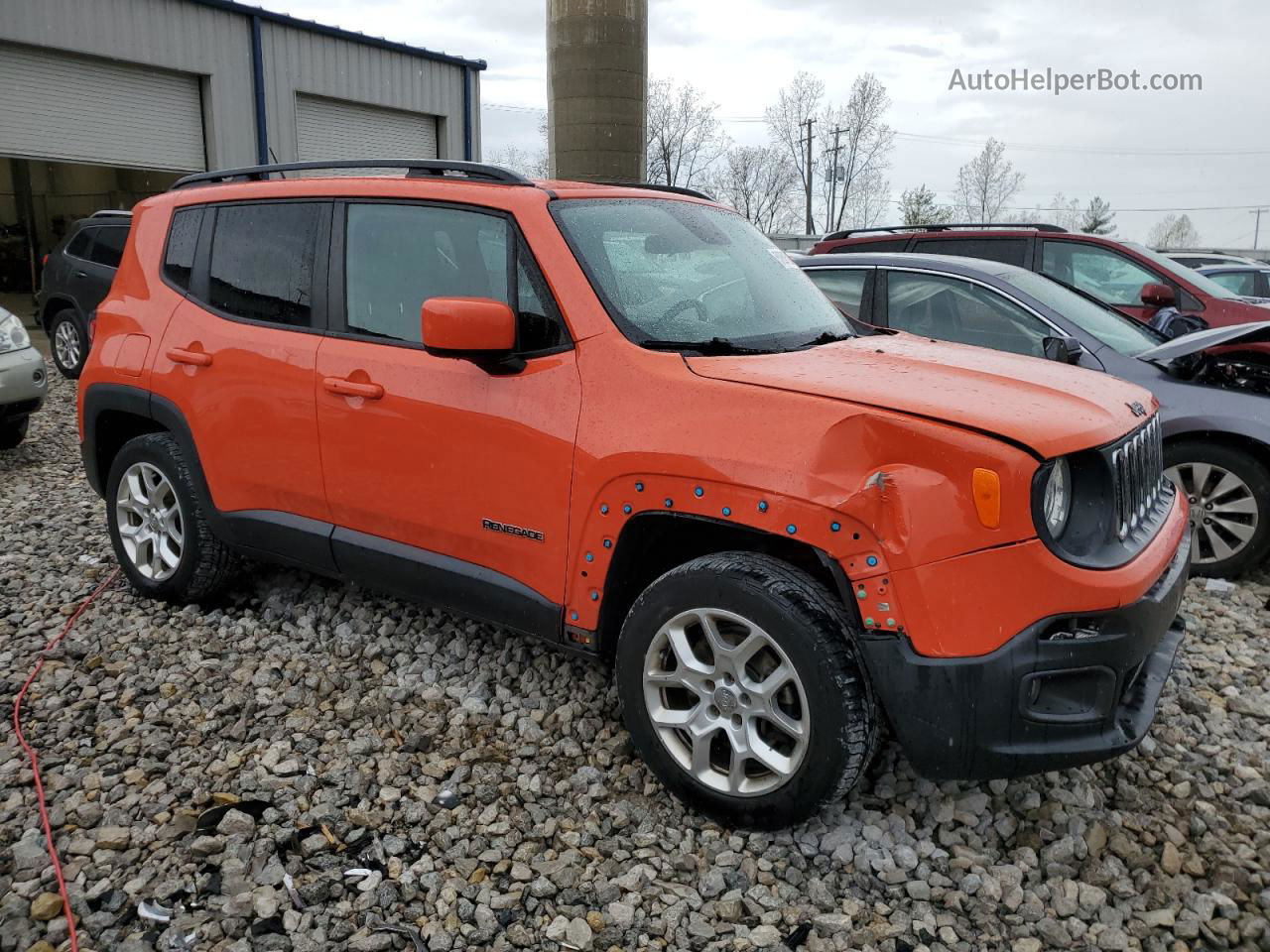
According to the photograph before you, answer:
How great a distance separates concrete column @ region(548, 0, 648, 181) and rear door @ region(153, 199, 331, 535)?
417cm

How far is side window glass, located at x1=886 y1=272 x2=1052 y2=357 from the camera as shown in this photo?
552cm

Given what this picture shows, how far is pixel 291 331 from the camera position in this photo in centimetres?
379

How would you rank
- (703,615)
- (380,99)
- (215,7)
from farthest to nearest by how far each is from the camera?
(380,99), (215,7), (703,615)

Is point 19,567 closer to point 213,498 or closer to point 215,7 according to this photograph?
point 213,498

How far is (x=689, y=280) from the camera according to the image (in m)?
3.34

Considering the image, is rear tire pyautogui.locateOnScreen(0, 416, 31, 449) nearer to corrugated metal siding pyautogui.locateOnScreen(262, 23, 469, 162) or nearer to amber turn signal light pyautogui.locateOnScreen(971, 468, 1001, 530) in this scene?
amber turn signal light pyautogui.locateOnScreen(971, 468, 1001, 530)

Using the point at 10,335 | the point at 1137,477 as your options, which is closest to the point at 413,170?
the point at 1137,477

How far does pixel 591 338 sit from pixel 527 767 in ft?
4.69

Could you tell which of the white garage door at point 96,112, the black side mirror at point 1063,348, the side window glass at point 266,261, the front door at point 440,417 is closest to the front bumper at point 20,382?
the side window glass at point 266,261

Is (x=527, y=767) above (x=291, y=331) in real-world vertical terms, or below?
below

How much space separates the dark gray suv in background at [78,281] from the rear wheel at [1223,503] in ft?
34.7

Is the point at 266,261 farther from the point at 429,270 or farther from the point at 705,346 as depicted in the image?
the point at 705,346

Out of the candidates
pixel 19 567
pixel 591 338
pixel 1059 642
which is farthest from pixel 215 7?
pixel 1059 642

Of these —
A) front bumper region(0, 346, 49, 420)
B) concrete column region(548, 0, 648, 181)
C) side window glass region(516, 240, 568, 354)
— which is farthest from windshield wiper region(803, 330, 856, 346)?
front bumper region(0, 346, 49, 420)
